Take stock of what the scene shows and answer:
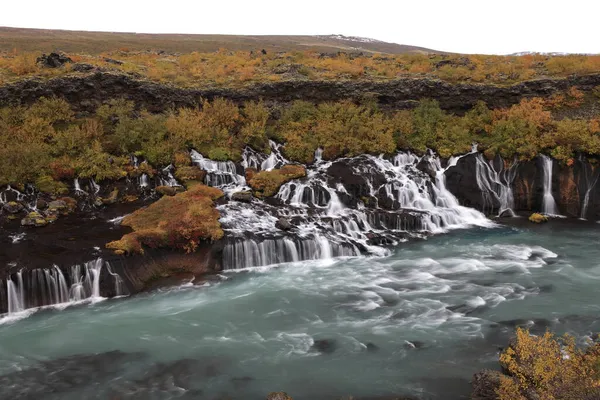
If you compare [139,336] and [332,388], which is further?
[139,336]

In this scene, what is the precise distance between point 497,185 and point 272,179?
14021 mm

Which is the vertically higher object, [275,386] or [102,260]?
[102,260]

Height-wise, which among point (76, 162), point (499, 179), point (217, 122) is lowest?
point (499, 179)

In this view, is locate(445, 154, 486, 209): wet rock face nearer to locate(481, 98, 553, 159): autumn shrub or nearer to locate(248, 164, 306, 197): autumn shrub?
locate(481, 98, 553, 159): autumn shrub

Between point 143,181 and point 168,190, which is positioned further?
point 143,181

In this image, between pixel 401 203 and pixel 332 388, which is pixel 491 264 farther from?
pixel 332 388

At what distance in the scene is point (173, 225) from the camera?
1952cm

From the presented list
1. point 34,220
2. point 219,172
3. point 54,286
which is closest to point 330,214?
point 219,172

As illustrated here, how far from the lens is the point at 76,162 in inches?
979

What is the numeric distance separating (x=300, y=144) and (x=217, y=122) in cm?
606

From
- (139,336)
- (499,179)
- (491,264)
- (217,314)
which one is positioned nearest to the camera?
(139,336)

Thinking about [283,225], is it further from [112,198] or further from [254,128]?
[254,128]

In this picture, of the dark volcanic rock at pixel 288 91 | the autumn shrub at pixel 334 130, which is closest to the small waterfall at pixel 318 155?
the autumn shrub at pixel 334 130

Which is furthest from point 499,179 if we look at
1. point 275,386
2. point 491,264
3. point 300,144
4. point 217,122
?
point 275,386
